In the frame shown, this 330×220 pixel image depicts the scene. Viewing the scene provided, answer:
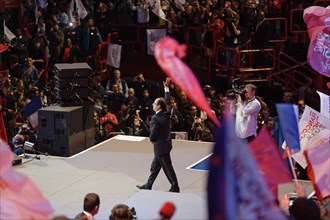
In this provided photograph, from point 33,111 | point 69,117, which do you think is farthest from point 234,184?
point 33,111

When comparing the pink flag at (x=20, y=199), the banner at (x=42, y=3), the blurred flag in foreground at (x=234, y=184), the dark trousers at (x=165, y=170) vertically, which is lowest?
the dark trousers at (x=165, y=170)

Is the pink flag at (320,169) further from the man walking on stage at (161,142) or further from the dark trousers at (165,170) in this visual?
the dark trousers at (165,170)

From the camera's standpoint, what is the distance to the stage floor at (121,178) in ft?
36.1

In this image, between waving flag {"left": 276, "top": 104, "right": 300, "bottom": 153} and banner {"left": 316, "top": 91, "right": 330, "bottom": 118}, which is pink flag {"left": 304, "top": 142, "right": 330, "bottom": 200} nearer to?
waving flag {"left": 276, "top": 104, "right": 300, "bottom": 153}

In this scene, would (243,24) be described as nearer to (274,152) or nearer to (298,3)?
(298,3)

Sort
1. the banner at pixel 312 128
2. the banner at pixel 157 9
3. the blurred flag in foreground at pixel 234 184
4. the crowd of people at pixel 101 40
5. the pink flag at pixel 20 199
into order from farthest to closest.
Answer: the banner at pixel 157 9
the crowd of people at pixel 101 40
the banner at pixel 312 128
the pink flag at pixel 20 199
the blurred flag in foreground at pixel 234 184

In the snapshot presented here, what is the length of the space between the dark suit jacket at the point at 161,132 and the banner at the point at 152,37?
9064mm

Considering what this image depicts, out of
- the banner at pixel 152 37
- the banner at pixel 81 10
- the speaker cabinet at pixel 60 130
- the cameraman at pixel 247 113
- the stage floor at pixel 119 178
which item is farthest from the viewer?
the banner at pixel 81 10

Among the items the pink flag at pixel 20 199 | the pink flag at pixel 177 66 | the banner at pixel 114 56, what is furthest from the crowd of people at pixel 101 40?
the pink flag at pixel 177 66

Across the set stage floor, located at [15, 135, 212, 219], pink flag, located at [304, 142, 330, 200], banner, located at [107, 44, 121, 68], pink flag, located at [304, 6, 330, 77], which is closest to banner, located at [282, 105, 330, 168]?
pink flag, located at [304, 142, 330, 200]

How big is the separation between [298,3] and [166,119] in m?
10.8

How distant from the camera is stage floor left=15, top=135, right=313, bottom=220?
1101 cm

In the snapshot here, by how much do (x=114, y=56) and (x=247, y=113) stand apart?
27.7 feet

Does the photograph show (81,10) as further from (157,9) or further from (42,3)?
(157,9)
